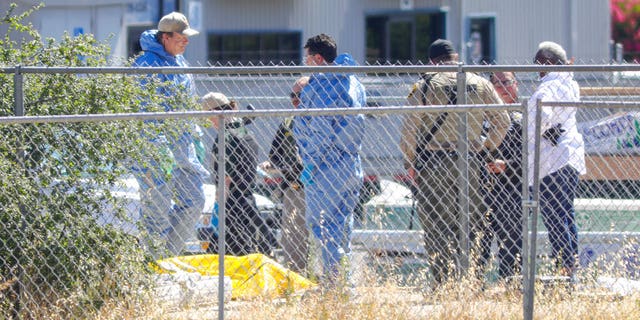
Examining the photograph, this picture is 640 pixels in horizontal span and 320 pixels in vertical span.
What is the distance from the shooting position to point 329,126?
673 centimetres

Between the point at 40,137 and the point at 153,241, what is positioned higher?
the point at 40,137

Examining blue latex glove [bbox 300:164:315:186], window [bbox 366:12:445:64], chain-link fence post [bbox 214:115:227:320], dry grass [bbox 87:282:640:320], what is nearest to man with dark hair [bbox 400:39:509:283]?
dry grass [bbox 87:282:640:320]

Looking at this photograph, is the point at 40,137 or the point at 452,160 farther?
the point at 452,160

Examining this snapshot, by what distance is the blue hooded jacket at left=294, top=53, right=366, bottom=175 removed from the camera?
6691mm

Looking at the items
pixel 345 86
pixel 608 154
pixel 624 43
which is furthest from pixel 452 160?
pixel 624 43

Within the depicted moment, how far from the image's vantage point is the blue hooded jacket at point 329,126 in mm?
6691

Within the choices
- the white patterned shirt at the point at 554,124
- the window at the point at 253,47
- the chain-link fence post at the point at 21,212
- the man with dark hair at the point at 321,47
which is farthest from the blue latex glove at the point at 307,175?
the window at the point at 253,47

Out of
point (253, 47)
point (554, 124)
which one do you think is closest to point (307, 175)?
point (554, 124)

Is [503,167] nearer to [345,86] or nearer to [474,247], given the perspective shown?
[474,247]

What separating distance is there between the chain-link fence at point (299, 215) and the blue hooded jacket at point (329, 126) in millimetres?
17

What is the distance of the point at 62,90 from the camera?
6.38m

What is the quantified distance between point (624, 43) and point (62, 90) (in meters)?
28.8

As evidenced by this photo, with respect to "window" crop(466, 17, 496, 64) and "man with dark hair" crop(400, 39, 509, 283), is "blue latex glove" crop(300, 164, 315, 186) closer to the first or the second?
"man with dark hair" crop(400, 39, 509, 283)

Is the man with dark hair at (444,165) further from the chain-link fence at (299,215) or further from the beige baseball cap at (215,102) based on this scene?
the beige baseball cap at (215,102)
